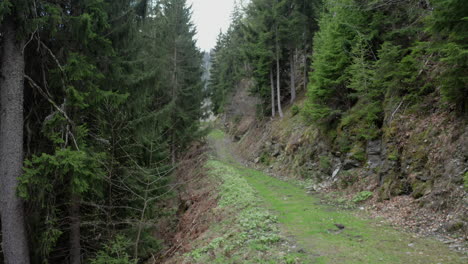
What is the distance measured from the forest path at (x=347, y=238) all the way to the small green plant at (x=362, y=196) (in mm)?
852

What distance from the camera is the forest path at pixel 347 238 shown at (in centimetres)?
514

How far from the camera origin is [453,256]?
16.2 ft

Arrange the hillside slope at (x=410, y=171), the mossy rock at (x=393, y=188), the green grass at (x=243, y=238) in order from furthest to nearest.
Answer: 1. the mossy rock at (x=393, y=188)
2. the hillside slope at (x=410, y=171)
3. the green grass at (x=243, y=238)

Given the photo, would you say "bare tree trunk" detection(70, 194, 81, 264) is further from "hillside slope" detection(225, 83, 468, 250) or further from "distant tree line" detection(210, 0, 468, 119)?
"distant tree line" detection(210, 0, 468, 119)

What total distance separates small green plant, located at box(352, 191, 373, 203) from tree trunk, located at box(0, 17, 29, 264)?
31.4 ft

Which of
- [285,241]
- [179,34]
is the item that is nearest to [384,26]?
[285,241]

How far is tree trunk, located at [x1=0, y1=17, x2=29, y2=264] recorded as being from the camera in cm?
559

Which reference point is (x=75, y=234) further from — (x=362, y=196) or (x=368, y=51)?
(x=368, y=51)

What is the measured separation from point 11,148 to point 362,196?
10.2 m

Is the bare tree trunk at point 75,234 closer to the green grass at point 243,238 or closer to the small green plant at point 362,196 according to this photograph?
the green grass at point 243,238

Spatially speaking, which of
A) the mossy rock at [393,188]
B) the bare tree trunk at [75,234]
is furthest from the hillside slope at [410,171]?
the bare tree trunk at [75,234]

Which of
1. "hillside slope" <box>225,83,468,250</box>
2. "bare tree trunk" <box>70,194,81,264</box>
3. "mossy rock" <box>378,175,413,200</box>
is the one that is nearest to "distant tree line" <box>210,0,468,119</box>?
"hillside slope" <box>225,83,468,250</box>

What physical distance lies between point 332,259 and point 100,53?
24.9ft

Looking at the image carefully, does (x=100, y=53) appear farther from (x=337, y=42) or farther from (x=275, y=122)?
(x=275, y=122)
